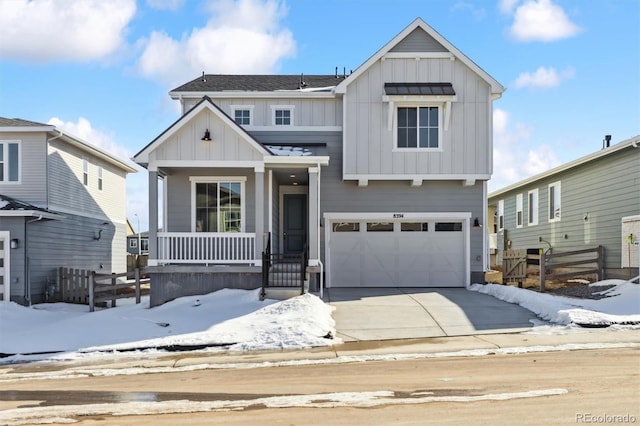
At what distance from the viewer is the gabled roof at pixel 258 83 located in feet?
60.8

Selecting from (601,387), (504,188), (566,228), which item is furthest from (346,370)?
(504,188)

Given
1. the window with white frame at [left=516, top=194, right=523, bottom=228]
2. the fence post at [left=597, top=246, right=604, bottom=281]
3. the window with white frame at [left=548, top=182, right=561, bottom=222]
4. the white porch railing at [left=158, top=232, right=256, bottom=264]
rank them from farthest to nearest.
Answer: the window with white frame at [left=516, top=194, right=523, bottom=228], the window with white frame at [left=548, top=182, right=561, bottom=222], the fence post at [left=597, top=246, right=604, bottom=281], the white porch railing at [left=158, top=232, right=256, bottom=264]

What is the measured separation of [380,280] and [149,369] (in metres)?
9.97

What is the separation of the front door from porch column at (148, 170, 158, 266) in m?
4.79

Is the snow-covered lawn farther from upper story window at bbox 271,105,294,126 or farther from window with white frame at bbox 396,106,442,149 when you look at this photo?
upper story window at bbox 271,105,294,126

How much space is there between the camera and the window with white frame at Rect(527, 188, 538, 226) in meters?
24.6

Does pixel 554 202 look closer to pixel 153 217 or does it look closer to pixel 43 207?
pixel 153 217

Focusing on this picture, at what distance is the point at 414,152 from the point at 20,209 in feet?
38.9

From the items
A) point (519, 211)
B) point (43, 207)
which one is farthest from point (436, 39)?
point (43, 207)

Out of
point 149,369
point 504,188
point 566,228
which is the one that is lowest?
point 149,369

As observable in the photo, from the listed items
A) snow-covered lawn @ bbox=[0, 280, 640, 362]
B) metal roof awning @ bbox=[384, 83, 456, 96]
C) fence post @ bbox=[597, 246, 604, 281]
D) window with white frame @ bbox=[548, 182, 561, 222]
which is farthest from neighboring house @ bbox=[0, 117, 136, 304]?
window with white frame @ bbox=[548, 182, 561, 222]

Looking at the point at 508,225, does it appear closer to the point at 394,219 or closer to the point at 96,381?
the point at 394,219

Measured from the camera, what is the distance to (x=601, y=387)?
693 centimetres

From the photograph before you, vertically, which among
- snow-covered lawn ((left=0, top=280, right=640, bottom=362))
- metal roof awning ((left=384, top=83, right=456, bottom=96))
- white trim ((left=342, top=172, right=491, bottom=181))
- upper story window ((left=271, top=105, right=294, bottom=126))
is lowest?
snow-covered lawn ((left=0, top=280, right=640, bottom=362))
